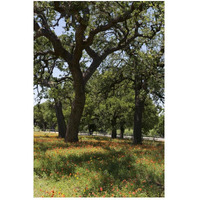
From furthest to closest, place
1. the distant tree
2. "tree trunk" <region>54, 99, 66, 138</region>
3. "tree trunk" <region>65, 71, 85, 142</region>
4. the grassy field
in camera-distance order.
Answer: "tree trunk" <region>54, 99, 66, 138</region> < "tree trunk" <region>65, 71, 85, 142</region> < the distant tree < the grassy field

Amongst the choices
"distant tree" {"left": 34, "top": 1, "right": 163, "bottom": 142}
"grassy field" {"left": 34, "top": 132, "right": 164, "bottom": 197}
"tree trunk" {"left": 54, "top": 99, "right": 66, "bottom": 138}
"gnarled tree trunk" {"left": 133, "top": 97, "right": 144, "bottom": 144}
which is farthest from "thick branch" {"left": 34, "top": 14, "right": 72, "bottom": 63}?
"tree trunk" {"left": 54, "top": 99, "right": 66, "bottom": 138}

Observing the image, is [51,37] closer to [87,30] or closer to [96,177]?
[87,30]

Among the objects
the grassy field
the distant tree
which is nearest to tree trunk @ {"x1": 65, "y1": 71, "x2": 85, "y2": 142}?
the distant tree

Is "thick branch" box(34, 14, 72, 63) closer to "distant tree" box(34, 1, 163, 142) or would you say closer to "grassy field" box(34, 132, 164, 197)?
"distant tree" box(34, 1, 163, 142)

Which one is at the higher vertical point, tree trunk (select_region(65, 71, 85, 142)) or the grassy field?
tree trunk (select_region(65, 71, 85, 142))

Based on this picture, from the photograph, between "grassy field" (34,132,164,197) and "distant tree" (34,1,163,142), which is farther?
"distant tree" (34,1,163,142)

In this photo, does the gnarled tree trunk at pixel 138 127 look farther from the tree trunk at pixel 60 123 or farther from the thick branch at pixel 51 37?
the tree trunk at pixel 60 123

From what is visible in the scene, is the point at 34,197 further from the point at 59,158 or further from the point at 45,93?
the point at 45,93

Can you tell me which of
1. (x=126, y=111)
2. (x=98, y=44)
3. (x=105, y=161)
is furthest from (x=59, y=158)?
(x=126, y=111)

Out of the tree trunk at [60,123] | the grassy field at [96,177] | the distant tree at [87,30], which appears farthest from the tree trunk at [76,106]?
the tree trunk at [60,123]

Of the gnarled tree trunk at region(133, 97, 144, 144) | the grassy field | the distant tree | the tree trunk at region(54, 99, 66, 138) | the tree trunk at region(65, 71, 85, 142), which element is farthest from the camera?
the tree trunk at region(54, 99, 66, 138)

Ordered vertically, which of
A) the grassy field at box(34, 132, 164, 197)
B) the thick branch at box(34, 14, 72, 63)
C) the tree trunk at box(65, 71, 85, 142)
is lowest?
the grassy field at box(34, 132, 164, 197)
